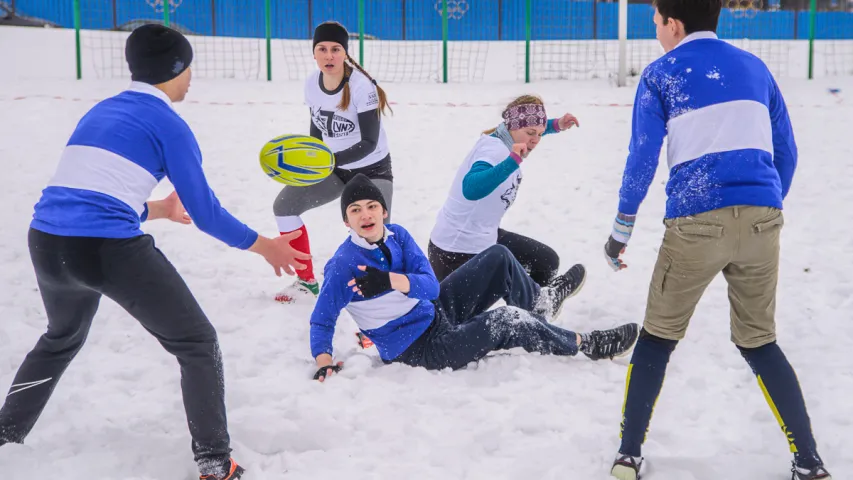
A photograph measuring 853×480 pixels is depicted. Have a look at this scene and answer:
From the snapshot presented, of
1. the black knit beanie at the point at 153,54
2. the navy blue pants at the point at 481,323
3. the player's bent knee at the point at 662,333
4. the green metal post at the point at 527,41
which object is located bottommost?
the navy blue pants at the point at 481,323

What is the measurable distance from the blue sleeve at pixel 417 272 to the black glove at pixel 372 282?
18cm

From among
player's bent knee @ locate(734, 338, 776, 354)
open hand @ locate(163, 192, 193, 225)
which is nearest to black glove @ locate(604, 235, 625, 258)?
player's bent knee @ locate(734, 338, 776, 354)

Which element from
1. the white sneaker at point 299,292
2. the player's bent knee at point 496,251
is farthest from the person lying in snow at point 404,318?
the white sneaker at point 299,292

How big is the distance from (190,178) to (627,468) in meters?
2.05

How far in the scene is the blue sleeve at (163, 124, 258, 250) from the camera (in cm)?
301

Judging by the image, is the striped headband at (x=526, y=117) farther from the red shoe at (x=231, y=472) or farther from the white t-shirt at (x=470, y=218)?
the red shoe at (x=231, y=472)

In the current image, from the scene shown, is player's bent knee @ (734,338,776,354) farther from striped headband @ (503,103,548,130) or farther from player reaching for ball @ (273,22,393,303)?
player reaching for ball @ (273,22,393,303)

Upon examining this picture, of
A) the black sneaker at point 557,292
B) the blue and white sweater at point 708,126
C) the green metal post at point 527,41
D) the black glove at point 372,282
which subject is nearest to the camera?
the blue and white sweater at point 708,126

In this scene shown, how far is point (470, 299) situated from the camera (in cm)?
466

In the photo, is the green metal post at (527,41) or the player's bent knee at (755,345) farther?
the green metal post at (527,41)

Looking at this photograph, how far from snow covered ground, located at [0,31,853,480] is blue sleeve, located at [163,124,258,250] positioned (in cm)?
105

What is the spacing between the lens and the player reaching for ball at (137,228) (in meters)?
2.96

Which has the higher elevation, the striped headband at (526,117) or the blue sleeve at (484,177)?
the striped headband at (526,117)

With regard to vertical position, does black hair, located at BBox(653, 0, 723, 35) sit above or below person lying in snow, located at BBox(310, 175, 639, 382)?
above
